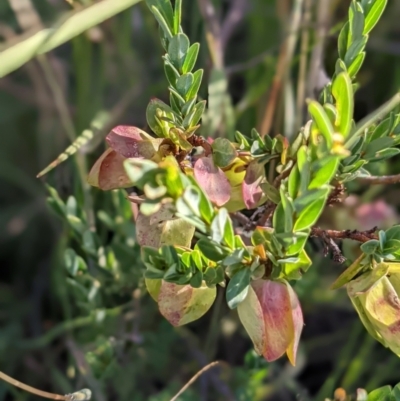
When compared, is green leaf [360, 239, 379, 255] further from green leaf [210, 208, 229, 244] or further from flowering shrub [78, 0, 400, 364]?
green leaf [210, 208, 229, 244]

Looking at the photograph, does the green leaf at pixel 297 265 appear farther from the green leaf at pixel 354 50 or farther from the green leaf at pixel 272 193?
the green leaf at pixel 354 50

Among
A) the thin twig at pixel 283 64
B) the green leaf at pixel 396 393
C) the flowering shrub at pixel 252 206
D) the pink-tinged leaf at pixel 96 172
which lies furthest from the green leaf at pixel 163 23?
the thin twig at pixel 283 64

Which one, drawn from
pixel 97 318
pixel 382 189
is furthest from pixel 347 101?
pixel 382 189

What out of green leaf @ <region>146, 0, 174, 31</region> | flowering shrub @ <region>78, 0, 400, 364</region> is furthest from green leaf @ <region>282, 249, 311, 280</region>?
green leaf @ <region>146, 0, 174, 31</region>

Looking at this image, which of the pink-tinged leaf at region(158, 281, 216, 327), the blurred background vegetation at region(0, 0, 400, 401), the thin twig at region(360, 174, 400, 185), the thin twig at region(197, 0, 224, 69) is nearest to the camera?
the pink-tinged leaf at region(158, 281, 216, 327)

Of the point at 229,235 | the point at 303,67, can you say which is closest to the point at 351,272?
the point at 229,235

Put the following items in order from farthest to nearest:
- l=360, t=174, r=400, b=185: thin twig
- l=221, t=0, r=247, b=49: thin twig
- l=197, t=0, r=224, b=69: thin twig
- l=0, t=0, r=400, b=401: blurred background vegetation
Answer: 1. l=221, t=0, r=247, b=49: thin twig
2. l=197, t=0, r=224, b=69: thin twig
3. l=0, t=0, r=400, b=401: blurred background vegetation
4. l=360, t=174, r=400, b=185: thin twig
